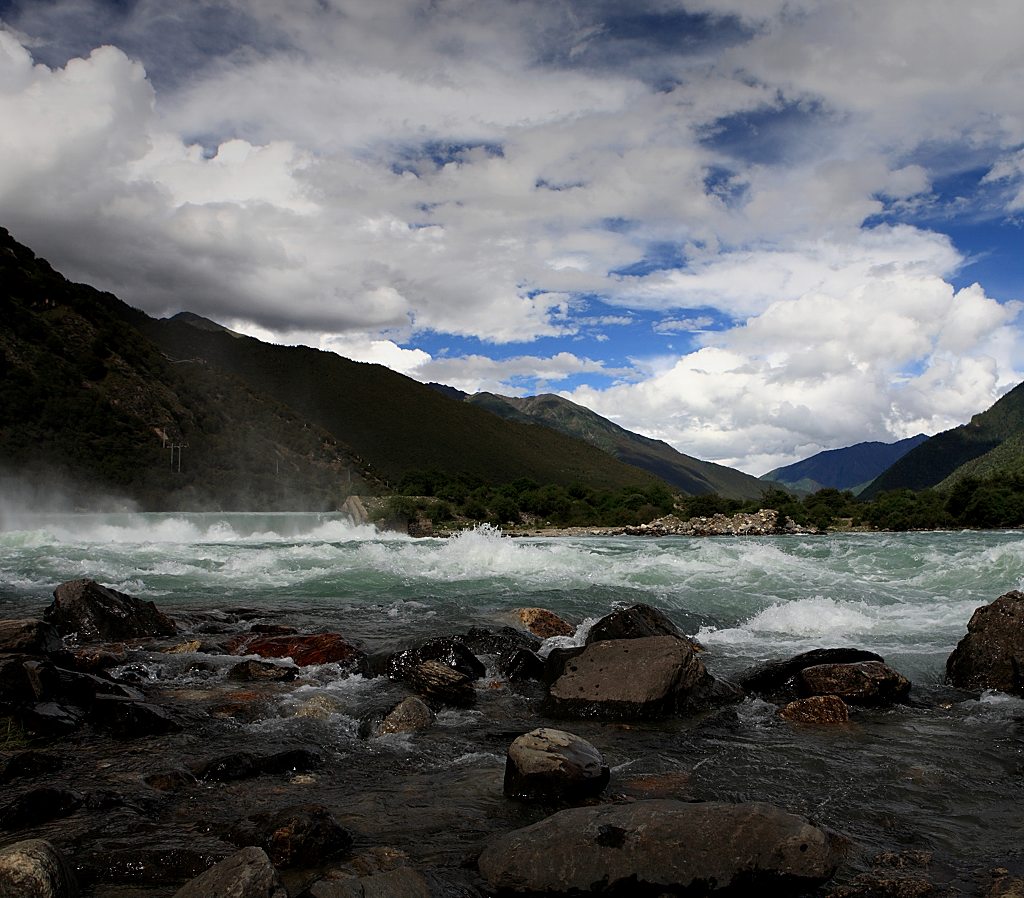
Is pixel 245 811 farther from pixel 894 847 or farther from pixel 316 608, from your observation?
pixel 316 608

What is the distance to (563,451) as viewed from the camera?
557ft

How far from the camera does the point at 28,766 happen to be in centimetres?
626

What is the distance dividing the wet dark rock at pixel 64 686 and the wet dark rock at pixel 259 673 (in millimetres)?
1691

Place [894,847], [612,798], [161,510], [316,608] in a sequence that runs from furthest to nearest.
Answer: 1. [161,510]
2. [316,608]
3. [612,798]
4. [894,847]

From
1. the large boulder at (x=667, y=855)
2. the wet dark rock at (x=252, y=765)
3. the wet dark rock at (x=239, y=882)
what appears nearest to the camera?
the wet dark rock at (x=239, y=882)

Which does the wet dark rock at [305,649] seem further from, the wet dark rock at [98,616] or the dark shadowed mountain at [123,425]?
the dark shadowed mountain at [123,425]

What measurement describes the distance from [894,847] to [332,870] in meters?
3.96

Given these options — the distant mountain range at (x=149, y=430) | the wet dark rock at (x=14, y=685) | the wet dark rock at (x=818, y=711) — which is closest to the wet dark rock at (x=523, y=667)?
the wet dark rock at (x=818, y=711)

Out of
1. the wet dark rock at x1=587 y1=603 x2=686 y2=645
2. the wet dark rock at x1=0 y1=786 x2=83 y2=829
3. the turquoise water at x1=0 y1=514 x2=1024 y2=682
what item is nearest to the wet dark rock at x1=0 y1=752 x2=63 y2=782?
the wet dark rock at x1=0 y1=786 x2=83 y2=829

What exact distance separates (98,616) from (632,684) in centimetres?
987

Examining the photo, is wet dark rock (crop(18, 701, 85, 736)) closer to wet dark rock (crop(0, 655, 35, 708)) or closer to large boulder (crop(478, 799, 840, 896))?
wet dark rock (crop(0, 655, 35, 708))

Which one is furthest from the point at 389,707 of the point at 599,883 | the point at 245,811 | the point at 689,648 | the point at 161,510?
the point at 161,510

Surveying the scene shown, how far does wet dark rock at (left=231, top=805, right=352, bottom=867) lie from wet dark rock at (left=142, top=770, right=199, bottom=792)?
1248 mm

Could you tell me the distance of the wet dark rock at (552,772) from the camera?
5.99 metres
